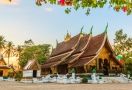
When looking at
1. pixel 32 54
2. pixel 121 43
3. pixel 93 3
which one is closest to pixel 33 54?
pixel 32 54

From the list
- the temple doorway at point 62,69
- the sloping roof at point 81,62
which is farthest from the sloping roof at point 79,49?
the temple doorway at point 62,69

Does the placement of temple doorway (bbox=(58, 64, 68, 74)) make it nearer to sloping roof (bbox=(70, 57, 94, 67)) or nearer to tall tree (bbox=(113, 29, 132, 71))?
sloping roof (bbox=(70, 57, 94, 67))

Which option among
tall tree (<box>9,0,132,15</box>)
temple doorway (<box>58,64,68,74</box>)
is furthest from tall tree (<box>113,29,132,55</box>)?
tall tree (<box>9,0,132,15</box>)

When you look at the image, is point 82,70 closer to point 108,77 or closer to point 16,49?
point 108,77

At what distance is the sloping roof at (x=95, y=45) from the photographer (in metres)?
25.4

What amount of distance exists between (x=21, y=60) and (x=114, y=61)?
1197 inches

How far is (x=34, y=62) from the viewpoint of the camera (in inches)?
1017

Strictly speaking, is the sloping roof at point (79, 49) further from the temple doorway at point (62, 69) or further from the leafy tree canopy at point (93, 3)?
the leafy tree canopy at point (93, 3)

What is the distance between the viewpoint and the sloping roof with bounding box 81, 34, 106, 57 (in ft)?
83.3

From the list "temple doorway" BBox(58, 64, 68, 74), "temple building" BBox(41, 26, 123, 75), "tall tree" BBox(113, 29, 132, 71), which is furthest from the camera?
"tall tree" BBox(113, 29, 132, 71)

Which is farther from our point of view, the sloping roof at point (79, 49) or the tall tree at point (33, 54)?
the tall tree at point (33, 54)

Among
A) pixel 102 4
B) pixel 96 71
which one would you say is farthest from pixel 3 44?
pixel 102 4

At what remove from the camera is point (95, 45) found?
26.8 m

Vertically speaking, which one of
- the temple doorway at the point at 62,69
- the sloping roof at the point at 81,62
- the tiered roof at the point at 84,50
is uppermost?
the tiered roof at the point at 84,50
